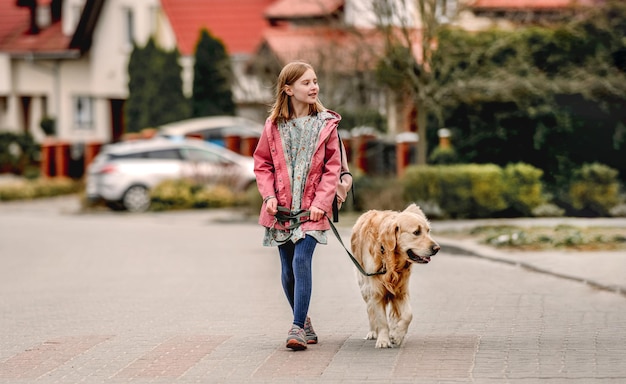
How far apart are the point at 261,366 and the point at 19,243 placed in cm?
1386

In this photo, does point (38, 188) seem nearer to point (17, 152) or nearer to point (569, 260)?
point (17, 152)

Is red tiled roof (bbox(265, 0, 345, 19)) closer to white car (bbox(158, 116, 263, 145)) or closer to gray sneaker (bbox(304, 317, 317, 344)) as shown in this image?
white car (bbox(158, 116, 263, 145))

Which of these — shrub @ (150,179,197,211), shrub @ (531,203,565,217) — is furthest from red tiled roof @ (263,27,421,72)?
shrub @ (531,203,565,217)

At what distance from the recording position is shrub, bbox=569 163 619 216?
75.5 feet

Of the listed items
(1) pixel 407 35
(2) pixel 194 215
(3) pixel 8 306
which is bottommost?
(2) pixel 194 215

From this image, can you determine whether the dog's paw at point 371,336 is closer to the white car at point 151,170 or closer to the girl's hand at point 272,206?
the girl's hand at point 272,206

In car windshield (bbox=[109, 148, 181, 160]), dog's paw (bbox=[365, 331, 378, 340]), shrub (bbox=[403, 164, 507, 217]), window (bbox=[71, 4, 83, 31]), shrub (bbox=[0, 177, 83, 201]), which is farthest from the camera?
window (bbox=[71, 4, 83, 31])

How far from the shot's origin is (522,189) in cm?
2238

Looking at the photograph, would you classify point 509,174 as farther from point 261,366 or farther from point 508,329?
point 261,366

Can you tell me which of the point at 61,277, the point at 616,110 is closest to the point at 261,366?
the point at 61,277

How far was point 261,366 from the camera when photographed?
26.7 ft

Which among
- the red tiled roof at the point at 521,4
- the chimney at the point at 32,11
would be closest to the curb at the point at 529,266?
the red tiled roof at the point at 521,4

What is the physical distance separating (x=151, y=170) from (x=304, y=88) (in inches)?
821

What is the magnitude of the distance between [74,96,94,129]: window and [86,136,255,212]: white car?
18.4 metres
